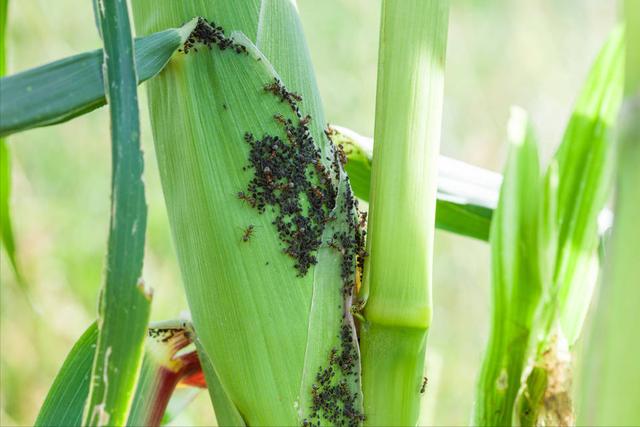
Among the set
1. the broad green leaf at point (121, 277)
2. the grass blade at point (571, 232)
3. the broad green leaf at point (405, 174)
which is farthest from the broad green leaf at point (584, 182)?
the broad green leaf at point (121, 277)

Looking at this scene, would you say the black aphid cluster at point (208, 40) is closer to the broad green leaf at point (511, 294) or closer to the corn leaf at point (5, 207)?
the corn leaf at point (5, 207)

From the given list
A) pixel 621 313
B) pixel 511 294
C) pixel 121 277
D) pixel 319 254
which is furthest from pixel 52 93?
pixel 511 294

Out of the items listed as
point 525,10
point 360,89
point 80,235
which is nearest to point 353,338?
point 80,235

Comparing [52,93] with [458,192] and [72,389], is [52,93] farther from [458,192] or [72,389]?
[458,192]

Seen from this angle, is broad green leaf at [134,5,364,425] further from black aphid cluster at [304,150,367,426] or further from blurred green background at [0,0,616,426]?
blurred green background at [0,0,616,426]

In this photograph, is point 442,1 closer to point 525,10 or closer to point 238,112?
point 238,112

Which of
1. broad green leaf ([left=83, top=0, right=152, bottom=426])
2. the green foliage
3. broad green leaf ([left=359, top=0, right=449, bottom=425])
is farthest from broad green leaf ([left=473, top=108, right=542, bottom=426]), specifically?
broad green leaf ([left=83, top=0, right=152, bottom=426])
